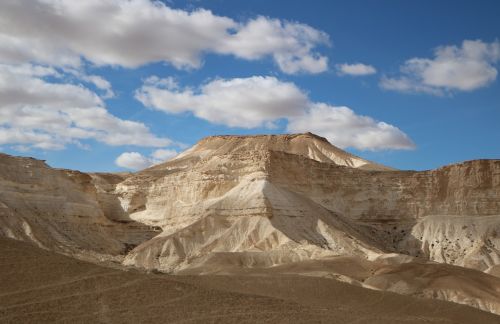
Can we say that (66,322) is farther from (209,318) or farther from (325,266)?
(325,266)

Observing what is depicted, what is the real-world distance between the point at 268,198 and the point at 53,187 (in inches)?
757

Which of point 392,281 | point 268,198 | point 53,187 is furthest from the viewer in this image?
point 53,187

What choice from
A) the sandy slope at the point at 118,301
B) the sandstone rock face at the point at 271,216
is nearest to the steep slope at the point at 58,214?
the sandstone rock face at the point at 271,216

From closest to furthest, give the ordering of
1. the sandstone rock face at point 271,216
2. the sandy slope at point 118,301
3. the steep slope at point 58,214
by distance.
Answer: the sandy slope at point 118,301 < the sandstone rock face at point 271,216 < the steep slope at point 58,214

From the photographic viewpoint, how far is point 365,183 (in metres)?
60.6

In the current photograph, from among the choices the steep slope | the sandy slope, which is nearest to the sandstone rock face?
the steep slope

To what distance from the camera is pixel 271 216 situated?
48000 mm

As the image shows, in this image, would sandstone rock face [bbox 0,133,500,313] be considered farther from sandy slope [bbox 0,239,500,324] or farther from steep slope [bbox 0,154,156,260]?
sandy slope [bbox 0,239,500,324]

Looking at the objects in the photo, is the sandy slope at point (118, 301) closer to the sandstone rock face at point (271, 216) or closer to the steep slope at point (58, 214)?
the sandstone rock face at point (271, 216)

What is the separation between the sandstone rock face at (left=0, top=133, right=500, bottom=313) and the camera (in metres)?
42.5

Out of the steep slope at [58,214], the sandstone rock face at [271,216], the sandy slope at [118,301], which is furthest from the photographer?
the steep slope at [58,214]

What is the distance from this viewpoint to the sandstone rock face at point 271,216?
42.5 m

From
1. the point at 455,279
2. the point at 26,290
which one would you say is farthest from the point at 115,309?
the point at 455,279

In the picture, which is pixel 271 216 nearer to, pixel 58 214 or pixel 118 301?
pixel 58 214
